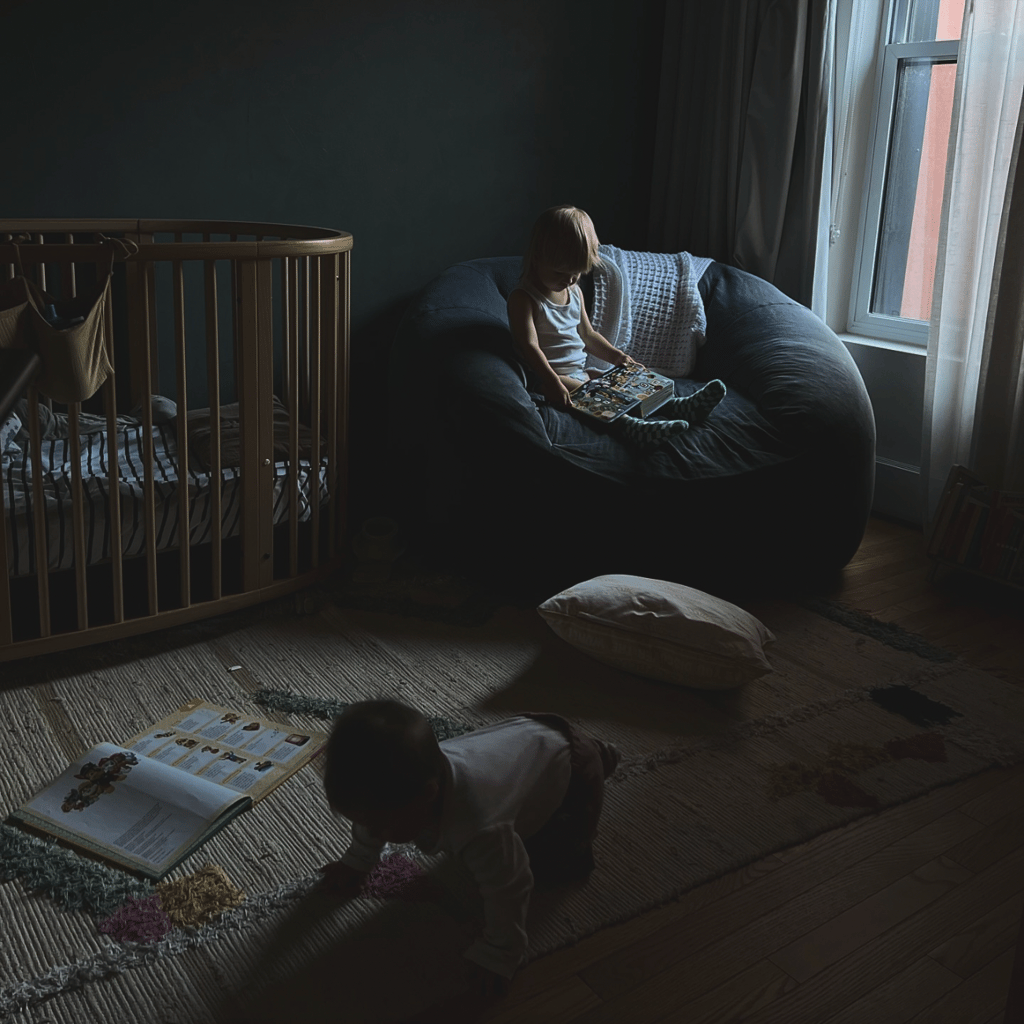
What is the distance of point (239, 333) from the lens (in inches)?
85.9

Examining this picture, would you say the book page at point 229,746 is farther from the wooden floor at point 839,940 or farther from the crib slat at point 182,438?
the wooden floor at point 839,940

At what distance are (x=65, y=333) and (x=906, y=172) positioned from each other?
2748mm

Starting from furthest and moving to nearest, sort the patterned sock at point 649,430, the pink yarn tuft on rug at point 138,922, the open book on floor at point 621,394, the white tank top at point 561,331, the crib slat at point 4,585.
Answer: the white tank top at point 561,331, the open book on floor at point 621,394, the patterned sock at point 649,430, the crib slat at point 4,585, the pink yarn tuft on rug at point 138,922

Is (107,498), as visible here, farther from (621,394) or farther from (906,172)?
(906,172)

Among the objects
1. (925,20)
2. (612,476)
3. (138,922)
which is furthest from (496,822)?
(925,20)

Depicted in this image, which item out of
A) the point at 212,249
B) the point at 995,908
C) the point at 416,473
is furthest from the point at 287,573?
the point at 995,908

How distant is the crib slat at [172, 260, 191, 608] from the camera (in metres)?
2.03

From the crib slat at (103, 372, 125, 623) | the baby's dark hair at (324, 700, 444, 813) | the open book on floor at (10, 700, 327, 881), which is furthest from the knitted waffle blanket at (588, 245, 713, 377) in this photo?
the baby's dark hair at (324, 700, 444, 813)

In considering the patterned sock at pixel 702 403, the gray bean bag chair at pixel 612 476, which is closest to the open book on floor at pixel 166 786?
the gray bean bag chair at pixel 612 476

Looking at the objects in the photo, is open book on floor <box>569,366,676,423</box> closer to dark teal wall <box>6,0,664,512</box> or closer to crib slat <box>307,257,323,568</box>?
crib slat <box>307,257,323,568</box>

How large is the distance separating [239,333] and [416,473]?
65 cm

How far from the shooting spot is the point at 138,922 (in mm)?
1448

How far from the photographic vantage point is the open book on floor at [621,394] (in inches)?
105

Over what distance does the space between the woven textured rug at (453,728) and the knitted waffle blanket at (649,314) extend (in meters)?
0.98
